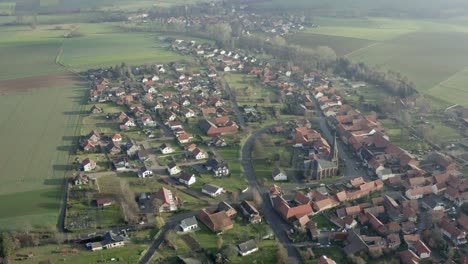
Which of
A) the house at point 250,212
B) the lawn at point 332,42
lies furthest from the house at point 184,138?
the lawn at point 332,42

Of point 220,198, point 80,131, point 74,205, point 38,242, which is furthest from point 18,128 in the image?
point 220,198

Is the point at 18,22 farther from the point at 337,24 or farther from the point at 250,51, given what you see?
the point at 337,24

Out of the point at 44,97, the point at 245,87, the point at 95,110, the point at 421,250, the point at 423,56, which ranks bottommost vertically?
the point at 421,250

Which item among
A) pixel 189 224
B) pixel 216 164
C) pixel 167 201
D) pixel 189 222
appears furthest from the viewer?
pixel 216 164

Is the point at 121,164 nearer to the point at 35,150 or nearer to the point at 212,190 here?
the point at 212,190

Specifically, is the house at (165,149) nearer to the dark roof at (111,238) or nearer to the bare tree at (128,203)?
the bare tree at (128,203)

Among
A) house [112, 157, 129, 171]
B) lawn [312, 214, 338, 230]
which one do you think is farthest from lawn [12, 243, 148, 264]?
lawn [312, 214, 338, 230]

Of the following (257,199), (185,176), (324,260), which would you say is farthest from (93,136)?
(324,260)
